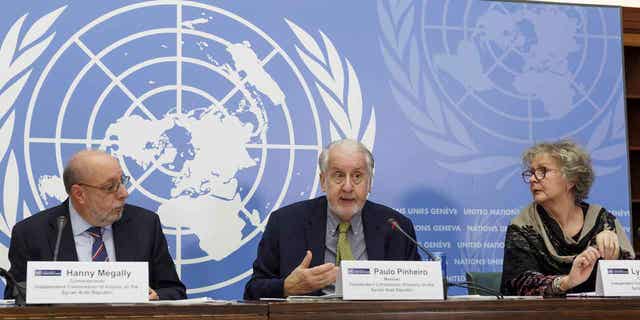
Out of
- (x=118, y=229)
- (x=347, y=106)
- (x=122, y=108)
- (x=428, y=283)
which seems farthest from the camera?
(x=347, y=106)

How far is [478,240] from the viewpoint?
16.9 ft

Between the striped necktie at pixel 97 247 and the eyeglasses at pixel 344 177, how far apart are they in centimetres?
91

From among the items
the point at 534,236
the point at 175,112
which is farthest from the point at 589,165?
the point at 175,112

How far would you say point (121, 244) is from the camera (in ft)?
11.4

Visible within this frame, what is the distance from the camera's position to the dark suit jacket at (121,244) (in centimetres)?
341

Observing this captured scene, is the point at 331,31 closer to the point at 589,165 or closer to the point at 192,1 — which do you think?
the point at 192,1

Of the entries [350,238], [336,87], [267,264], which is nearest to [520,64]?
[336,87]

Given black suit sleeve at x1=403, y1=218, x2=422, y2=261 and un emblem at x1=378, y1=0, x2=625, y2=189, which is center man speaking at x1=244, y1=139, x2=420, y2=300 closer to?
black suit sleeve at x1=403, y1=218, x2=422, y2=261

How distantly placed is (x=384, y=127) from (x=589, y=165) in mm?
1471

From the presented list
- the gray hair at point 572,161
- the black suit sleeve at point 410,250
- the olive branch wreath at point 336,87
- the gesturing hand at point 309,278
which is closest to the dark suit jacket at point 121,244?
the gesturing hand at point 309,278

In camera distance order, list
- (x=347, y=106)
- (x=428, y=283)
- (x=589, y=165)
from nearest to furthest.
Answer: (x=428, y=283)
(x=589, y=165)
(x=347, y=106)

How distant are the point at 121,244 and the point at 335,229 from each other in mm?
818

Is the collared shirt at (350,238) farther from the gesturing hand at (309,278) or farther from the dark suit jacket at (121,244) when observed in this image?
the dark suit jacket at (121,244)

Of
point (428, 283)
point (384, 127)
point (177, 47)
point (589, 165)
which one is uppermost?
point (177, 47)
